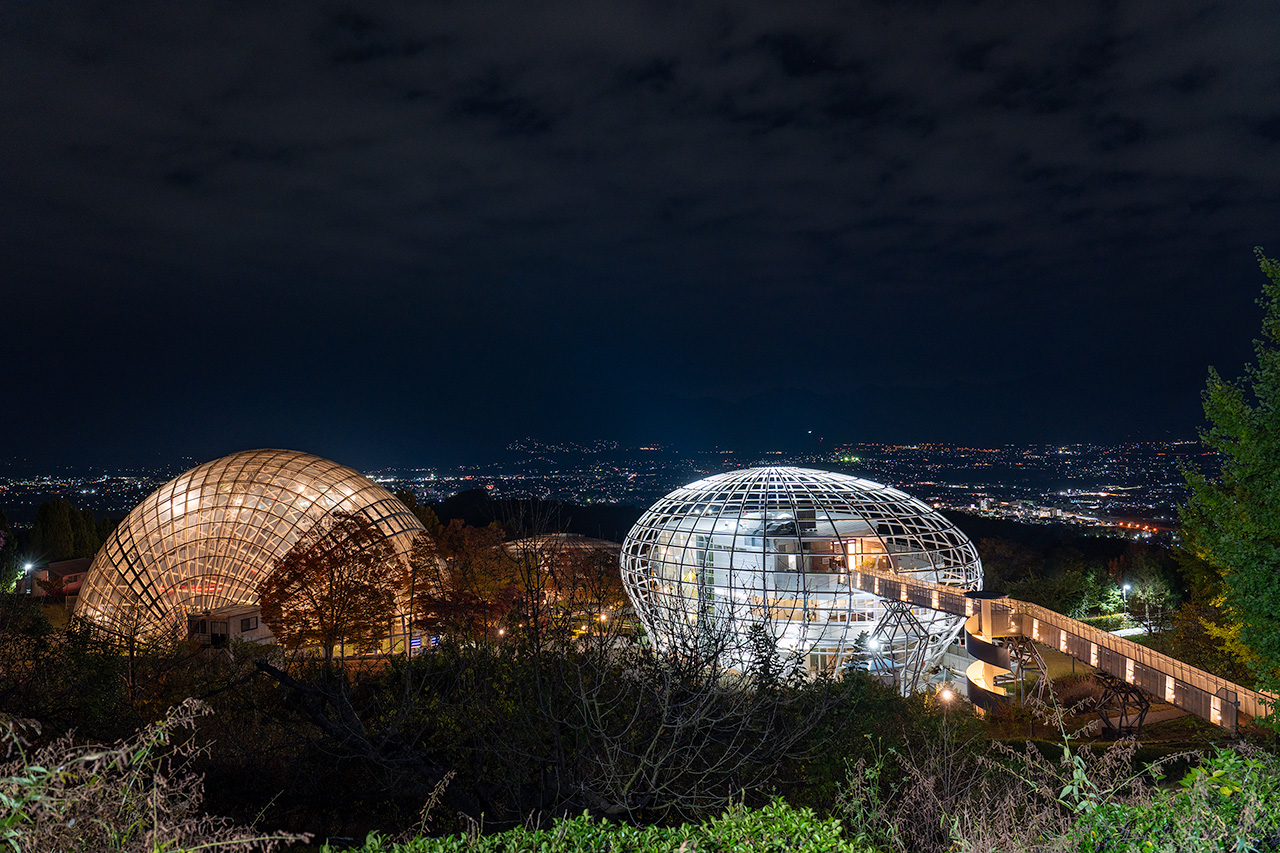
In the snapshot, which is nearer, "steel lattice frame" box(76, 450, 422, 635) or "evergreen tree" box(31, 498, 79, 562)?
"steel lattice frame" box(76, 450, 422, 635)

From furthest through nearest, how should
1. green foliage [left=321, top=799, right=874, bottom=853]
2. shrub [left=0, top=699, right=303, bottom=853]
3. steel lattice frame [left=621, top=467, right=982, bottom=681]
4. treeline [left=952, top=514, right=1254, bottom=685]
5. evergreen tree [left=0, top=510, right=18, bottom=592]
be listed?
evergreen tree [left=0, top=510, right=18, bottom=592], treeline [left=952, top=514, right=1254, bottom=685], steel lattice frame [left=621, top=467, right=982, bottom=681], green foliage [left=321, top=799, right=874, bottom=853], shrub [left=0, top=699, right=303, bottom=853]

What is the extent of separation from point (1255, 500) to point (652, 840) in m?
17.5

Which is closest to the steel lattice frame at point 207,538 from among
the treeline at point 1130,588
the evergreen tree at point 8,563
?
the evergreen tree at point 8,563

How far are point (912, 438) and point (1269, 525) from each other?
180448mm

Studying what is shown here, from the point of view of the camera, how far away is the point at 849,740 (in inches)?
546

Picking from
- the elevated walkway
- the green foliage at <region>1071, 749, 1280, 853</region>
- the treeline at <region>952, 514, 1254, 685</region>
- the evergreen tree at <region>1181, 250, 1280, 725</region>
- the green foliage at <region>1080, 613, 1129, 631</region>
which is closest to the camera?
the green foliage at <region>1071, 749, 1280, 853</region>

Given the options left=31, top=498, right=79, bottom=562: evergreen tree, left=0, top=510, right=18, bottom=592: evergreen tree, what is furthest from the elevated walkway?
→ left=31, top=498, right=79, bottom=562: evergreen tree

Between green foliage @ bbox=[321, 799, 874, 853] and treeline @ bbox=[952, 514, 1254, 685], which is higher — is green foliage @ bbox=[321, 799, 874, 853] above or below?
above

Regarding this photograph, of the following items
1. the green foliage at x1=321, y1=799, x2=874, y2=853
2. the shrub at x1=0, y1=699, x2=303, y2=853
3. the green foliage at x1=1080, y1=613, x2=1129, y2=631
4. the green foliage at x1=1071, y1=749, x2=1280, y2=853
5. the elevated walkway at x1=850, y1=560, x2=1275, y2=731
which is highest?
the shrub at x1=0, y1=699, x2=303, y2=853

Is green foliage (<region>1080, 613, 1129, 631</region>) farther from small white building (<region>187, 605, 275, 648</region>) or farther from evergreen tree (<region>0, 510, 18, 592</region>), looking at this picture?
evergreen tree (<region>0, 510, 18, 592</region>)

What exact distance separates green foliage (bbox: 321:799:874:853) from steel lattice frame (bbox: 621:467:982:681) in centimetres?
1620

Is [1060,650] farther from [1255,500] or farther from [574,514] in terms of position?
[574,514]

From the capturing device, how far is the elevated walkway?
55.2 ft

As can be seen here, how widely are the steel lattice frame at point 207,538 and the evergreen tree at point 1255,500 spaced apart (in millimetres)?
32469
